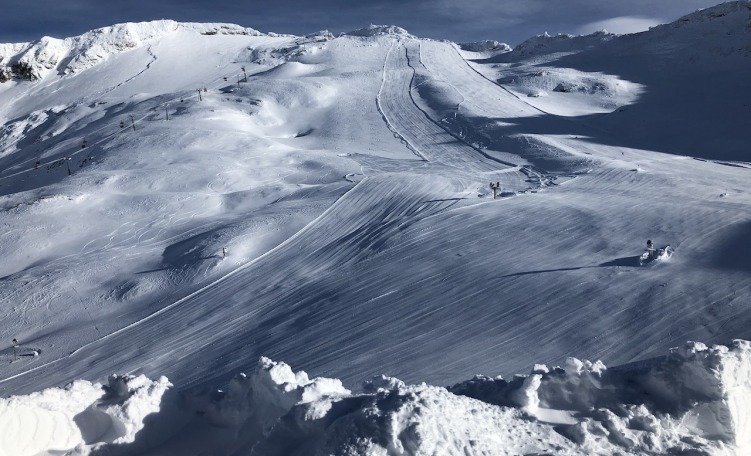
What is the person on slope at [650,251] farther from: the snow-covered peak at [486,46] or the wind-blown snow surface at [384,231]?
the snow-covered peak at [486,46]

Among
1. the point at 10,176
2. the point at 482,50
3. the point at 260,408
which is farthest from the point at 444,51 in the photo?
the point at 260,408

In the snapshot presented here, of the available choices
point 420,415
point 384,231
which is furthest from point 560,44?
point 420,415

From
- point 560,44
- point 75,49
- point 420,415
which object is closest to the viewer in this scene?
point 420,415

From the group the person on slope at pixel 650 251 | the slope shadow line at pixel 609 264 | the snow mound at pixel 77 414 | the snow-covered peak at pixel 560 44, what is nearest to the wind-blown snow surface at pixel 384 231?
the slope shadow line at pixel 609 264

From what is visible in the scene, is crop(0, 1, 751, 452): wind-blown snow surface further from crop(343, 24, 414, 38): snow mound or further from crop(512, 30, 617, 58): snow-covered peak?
crop(343, 24, 414, 38): snow mound

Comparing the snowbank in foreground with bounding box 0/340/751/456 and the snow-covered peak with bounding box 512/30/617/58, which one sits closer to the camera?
the snowbank in foreground with bounding box 0/340/751/456

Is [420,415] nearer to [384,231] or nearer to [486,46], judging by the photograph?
[384,231]

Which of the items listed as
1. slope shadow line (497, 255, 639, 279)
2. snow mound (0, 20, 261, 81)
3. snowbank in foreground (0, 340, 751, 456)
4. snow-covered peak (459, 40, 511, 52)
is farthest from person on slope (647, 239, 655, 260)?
snow mound (0, 20, 261, 81)
